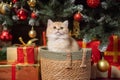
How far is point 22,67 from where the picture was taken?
124 centimetres

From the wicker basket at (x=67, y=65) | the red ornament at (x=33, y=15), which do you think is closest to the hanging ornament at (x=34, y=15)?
the red ornament at (x=33, y=15)

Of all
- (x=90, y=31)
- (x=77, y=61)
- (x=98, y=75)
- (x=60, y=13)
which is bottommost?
(x=98, y=75)

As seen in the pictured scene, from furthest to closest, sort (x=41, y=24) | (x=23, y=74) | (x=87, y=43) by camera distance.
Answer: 1. (x=41, y=24)
2. (x=87, y=43)
3. (x=23, y=74)

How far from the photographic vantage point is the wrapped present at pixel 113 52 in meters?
1.39

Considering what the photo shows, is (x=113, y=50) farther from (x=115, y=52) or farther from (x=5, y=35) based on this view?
(x=5, y=35)

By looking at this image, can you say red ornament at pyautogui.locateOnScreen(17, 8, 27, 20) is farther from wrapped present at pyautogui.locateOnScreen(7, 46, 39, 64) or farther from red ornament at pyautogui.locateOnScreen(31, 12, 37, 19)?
wrapped present at pyautogui.locateOnScreen(7, 46, 39, 64)

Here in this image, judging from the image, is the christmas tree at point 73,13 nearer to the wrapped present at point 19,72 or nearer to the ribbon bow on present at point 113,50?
the ribbon bow on present at point 113,50

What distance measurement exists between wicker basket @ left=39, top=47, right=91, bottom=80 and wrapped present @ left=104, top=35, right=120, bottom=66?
0.27 meters

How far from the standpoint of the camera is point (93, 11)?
54.1 inches

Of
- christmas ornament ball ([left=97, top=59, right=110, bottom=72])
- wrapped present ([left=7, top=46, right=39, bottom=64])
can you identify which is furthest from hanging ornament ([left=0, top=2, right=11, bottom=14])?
christmas ornament ball ([left=97, top=59, right=110, bottom=72])

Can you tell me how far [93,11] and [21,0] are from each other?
0.41 m

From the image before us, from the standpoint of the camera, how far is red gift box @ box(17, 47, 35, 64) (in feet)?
4.13

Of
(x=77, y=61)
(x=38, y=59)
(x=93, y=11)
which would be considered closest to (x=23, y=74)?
(x=38, y=59)

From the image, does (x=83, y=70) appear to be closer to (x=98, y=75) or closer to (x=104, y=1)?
(x=98, y=75)
